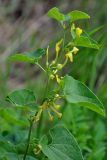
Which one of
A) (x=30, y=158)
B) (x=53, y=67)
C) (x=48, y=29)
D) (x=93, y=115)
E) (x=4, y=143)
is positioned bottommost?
(x=48, y=29)

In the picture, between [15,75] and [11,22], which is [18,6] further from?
[15,75]

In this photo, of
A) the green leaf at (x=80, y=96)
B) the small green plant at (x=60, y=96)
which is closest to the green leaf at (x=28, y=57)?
the small green plant at (x=60, y=96)

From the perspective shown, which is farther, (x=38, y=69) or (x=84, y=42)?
(x=38, y=69)

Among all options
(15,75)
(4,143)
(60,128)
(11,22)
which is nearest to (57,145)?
(60,128)

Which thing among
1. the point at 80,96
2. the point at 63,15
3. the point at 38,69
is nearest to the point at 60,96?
the point at 80,96

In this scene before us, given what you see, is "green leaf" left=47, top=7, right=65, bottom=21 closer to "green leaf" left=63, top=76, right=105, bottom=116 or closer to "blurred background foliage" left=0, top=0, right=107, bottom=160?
"green leaf" left=63, top=76, right=105, bottom=116

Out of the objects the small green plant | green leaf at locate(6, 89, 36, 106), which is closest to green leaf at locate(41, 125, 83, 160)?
the small green plant

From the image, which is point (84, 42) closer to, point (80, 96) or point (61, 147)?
point (80, 96)
